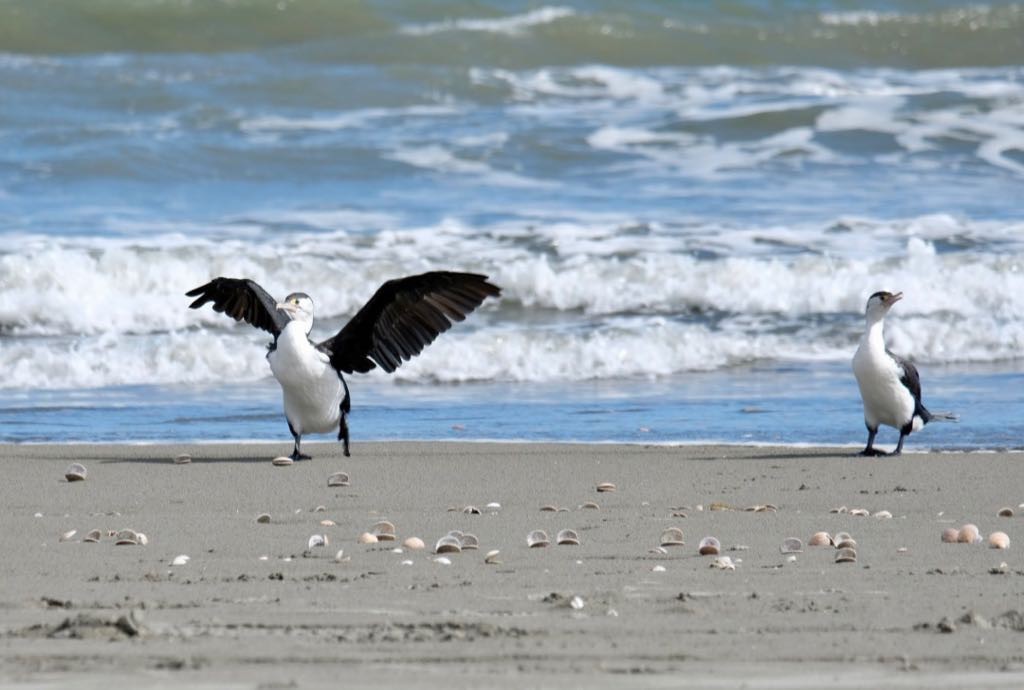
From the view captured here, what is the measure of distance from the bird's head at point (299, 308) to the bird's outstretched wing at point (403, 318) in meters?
0.21

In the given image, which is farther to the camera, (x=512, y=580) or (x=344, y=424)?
(x=344, y=424)

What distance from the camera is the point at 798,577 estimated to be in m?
5.56

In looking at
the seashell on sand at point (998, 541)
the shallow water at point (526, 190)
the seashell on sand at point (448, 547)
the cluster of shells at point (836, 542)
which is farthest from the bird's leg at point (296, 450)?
the seashell on sand at point (998, 541)

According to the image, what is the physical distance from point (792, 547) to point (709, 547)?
0.35 metres

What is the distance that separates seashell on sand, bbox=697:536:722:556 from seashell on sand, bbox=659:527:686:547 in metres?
0.20

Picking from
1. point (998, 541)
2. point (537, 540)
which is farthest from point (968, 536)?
point (537, 540)

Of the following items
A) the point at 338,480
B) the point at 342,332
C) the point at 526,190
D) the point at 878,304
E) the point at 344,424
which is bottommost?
the point at 338,480

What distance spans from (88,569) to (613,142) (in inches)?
632

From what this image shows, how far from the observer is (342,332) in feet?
31.9

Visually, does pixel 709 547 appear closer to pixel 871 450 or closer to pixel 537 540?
pixel 537 540

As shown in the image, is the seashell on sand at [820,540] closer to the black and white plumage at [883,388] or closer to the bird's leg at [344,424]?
the black and white plumage at [883,388]

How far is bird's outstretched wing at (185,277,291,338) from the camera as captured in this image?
9.80 meters

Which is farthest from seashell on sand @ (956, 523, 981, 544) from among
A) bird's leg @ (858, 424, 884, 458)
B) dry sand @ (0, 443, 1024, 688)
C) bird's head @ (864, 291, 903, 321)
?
bird's head @ (864, 291, 903, 321)

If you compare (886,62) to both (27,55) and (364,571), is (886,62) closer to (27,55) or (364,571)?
(27,55)
